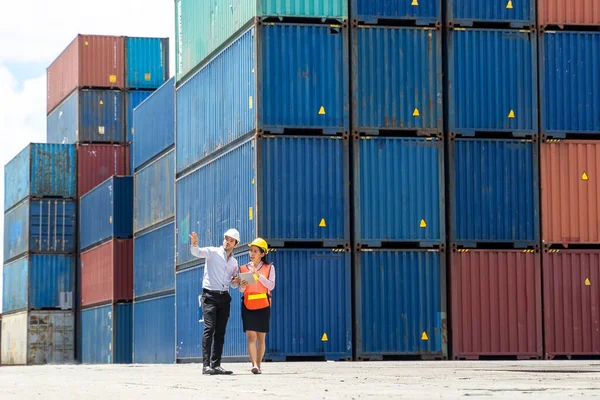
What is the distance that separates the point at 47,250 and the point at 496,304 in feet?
93.4

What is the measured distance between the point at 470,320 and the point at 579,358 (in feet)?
8.34

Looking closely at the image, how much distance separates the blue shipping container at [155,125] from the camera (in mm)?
36750

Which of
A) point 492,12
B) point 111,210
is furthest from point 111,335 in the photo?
point 492,12

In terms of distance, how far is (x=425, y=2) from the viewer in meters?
27.8

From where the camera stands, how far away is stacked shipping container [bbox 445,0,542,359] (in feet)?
89.5

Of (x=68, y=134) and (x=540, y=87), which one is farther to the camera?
(x=68, y=134)

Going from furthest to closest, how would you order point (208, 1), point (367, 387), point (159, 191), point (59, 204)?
point (59, 204)
point (159, 191)
point (208, 1)
point (367, 387)

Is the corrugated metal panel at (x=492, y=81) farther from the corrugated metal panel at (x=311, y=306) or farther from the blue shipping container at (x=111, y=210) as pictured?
the blue shipping container at (x=111, y=210)

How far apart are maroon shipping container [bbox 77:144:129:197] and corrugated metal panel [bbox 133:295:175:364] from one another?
431 inches

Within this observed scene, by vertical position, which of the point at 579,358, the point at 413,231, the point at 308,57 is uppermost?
the point at 308,57

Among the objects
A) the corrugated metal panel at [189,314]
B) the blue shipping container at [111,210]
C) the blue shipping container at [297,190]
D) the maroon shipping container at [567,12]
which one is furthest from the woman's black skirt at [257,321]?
the blue shipping container at [111,210]

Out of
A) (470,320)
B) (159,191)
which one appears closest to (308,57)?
(470,320)

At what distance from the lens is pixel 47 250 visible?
5200cm

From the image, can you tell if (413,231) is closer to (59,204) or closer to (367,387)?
(367,387)
